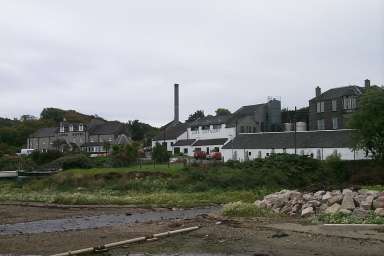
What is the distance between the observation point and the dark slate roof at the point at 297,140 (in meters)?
76.5

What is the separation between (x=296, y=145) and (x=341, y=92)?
69.5ft

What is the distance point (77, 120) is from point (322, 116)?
288ft

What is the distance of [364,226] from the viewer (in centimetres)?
2119

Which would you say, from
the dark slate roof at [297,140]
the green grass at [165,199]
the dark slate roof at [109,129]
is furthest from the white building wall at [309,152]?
the dark slate roof at [109,129]

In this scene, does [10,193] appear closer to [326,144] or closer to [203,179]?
[203,179]

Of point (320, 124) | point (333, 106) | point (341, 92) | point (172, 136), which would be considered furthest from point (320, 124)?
point (172, 136)

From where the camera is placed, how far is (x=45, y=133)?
14688 cm

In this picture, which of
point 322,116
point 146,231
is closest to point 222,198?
point 146,231

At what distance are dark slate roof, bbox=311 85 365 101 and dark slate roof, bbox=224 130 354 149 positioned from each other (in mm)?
16610

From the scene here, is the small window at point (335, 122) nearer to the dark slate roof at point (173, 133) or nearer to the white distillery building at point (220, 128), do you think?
the white distillery building at point (220, 128)

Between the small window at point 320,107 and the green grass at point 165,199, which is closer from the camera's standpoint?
the green grass at point 165,199

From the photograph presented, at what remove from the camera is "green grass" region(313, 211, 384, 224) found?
72.5 ft

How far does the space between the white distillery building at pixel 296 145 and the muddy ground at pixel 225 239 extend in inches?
1980

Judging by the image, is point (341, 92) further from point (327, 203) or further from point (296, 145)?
point (327, 203)
